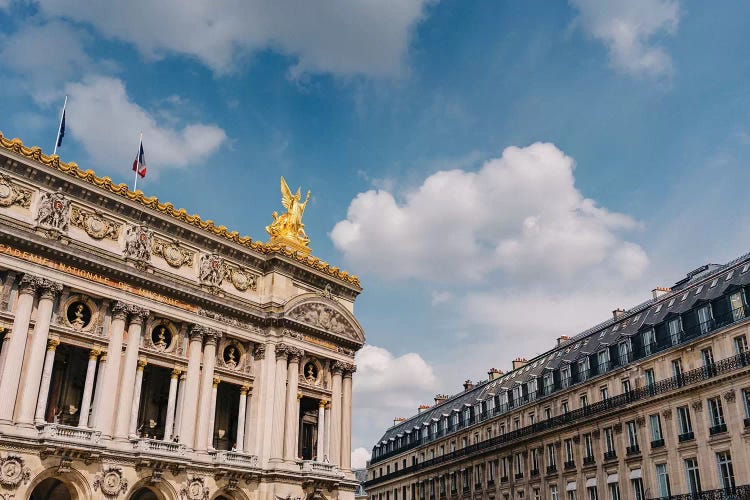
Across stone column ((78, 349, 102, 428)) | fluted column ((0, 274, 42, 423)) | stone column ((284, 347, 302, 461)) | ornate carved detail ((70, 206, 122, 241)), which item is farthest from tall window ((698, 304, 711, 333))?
fluted column ((0, 274, 42, 423))

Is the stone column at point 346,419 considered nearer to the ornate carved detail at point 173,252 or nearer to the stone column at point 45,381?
the ornate carved detail at point 173,252

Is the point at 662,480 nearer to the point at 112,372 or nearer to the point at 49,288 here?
the point at 112,372

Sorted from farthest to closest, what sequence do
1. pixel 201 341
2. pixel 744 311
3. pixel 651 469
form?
1. pixel 651 469
2. pixel 744 311
3. pixel 201 341

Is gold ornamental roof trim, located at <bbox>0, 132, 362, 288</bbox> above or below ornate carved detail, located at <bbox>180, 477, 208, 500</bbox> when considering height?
above

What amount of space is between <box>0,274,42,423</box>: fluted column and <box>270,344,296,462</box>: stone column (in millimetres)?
13132

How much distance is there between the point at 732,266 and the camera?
157ft

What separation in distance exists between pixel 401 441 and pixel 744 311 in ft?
158

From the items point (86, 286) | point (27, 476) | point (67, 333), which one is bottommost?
point (27, 476)

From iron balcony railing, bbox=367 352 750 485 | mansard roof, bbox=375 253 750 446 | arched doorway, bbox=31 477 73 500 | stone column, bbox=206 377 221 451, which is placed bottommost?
arched doorway, bbox=31 477 73 500

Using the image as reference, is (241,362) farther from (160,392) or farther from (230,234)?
(230,234)

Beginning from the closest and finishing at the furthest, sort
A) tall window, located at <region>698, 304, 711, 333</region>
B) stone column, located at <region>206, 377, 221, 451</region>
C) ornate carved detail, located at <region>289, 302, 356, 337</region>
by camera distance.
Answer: stone column, located at <region>206, 377, 221, 451</region> → ornate carved detail, located at <region>289, 302, 356, 337</region> → tall window, located at <region>698, 304, 711, 333</region>

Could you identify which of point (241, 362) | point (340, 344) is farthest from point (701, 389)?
point (241, 362)

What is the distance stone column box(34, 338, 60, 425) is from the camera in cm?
3016

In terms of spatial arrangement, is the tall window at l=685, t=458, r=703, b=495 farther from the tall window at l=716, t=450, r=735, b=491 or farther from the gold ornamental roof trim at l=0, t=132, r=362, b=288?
the gold ornamental roof trim at l=0, t=132, r=362, b=288
